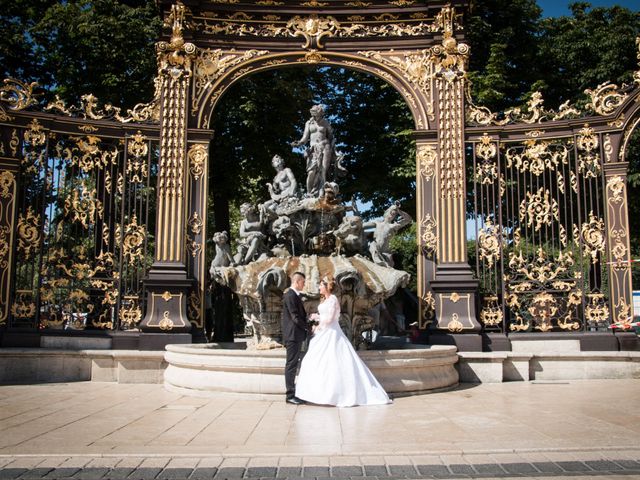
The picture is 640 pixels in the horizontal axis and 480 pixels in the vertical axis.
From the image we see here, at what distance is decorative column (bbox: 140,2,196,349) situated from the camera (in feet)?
34.0

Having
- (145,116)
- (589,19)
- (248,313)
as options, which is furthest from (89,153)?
(589,19)

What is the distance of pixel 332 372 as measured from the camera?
23.2 feet

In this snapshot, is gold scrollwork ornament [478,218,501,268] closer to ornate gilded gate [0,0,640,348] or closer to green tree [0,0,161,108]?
ornate gilded gate [0,0,640,348]

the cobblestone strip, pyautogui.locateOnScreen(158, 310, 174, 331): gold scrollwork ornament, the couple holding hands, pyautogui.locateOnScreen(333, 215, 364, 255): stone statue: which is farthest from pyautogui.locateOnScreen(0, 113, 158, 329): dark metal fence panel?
the cobblestone strip

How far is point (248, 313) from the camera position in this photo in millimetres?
9070

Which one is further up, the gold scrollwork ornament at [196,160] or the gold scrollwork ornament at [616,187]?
the gold scrollwork ornament at [196,160]

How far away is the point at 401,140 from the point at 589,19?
679cm

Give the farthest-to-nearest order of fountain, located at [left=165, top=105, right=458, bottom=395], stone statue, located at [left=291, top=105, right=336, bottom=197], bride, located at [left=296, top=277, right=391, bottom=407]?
1. stone statue, located at [left=291, top=105, right=336, bottom=197]
2. fountain, located at [left=165, top=105, right=458, bottom=395]
3. bride, located at [left=296, top=277, right=391, bottom=407]

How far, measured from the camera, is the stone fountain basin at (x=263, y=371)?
302 inches

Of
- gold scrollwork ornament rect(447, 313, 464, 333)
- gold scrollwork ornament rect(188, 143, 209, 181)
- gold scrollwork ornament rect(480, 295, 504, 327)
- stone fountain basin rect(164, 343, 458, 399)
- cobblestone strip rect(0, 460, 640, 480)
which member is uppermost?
gold scrollwork ornament rect(188, 143, 209, 181)

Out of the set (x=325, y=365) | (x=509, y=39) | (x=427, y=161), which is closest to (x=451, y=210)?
(x=427, y=161)

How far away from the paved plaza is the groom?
269 mm

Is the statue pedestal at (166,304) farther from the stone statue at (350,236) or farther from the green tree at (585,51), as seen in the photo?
the green tree at (585,51)

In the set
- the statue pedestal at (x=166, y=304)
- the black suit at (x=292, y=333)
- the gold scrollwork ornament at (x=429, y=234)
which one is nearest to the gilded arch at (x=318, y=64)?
the gold scrollwork ornament at (x=429, y=234)
